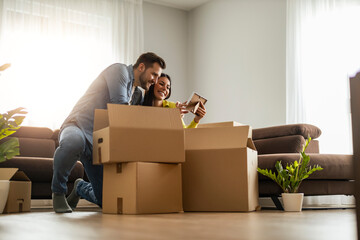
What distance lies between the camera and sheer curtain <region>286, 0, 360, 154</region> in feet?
14.4

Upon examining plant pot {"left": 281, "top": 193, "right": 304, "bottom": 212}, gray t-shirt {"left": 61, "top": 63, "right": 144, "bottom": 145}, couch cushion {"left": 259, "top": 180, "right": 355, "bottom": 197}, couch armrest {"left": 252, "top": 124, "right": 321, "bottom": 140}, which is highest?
gray t-shirt {"left": 61, "top": 63, "right": 144, "bottom": 145}

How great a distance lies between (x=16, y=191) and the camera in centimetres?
281

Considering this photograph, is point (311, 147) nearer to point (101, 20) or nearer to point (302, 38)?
point (302, 38)

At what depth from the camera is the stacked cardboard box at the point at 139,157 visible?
234cm

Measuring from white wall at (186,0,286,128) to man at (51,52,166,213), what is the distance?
8.71ft

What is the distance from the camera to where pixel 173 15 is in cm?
640

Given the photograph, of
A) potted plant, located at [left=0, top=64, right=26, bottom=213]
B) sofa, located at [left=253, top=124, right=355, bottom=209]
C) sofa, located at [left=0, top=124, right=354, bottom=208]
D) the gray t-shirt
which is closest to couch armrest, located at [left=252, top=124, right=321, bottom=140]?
sofa, located at [left=0, top=124, right=354, bottom=208]

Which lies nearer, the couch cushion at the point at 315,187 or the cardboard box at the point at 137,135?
the cardboard box at the point at 137,135

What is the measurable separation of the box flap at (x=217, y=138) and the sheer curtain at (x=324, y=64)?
6.64ft

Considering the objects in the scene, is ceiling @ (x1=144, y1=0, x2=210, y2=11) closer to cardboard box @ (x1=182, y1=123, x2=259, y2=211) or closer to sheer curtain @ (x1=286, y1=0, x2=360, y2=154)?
sheer curtain @ (x1=286, y1=0, x2=360, y2=154)

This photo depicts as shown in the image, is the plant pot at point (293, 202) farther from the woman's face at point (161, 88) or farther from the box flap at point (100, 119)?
the box flap at point (100, 119)

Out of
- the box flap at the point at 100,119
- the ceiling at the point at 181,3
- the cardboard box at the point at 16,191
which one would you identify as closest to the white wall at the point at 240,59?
the ceiling at the point at 181,3

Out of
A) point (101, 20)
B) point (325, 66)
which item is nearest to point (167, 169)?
point (325, 66)

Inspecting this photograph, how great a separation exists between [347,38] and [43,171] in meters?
3.07
